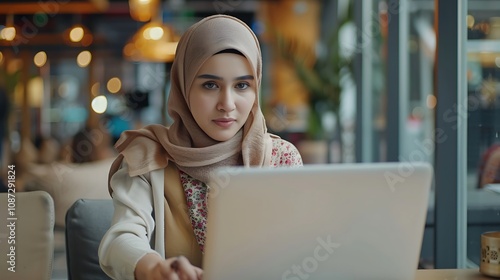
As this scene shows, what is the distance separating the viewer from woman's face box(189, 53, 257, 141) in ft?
5.25

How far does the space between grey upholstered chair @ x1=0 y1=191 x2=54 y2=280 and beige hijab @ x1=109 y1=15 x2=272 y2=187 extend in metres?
0.20

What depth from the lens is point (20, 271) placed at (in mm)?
1750

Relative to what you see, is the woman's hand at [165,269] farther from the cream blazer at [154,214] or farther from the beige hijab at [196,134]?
the beige hijab at [196,134]

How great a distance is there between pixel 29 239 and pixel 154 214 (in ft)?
1.02

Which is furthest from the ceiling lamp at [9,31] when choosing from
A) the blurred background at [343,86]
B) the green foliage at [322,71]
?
the green foliage at [322,71]

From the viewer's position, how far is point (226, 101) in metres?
1.61

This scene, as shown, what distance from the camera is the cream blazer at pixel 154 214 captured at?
61.3 inches

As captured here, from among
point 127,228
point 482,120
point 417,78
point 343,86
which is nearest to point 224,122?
point 127,228

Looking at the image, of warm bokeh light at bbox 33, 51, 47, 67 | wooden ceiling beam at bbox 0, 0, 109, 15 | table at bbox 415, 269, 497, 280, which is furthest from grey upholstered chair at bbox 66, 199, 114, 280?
warm bokeh light at bbox 33, 51, 47, 67

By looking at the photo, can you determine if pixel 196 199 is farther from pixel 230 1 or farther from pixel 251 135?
pixel 230 1

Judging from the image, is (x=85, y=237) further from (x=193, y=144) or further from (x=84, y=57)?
(x=84, y=57)

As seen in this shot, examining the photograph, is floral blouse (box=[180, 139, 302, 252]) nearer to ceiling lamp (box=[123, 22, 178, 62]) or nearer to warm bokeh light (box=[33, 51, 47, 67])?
ceiling lamp (box=[123, 22, 178, 62])

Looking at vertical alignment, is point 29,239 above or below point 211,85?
below

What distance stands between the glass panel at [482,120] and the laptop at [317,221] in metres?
1.21
